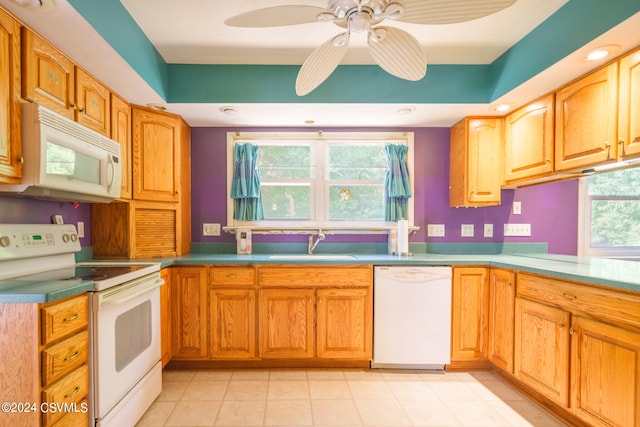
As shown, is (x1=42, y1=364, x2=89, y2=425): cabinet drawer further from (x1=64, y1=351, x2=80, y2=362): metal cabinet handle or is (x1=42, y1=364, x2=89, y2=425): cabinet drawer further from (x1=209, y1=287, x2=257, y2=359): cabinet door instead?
(x1=209, y1=287, x2=257, y2=359): cabinet door

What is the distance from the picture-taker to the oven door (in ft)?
4.86

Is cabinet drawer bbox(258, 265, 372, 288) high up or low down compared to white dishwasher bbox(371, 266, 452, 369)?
up

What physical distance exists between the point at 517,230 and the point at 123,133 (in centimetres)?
352

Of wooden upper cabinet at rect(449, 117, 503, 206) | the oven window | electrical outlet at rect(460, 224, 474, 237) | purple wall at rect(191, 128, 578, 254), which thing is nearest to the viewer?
the oven window

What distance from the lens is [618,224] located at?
2.78 metres

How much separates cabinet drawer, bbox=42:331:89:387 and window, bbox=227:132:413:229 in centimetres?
178

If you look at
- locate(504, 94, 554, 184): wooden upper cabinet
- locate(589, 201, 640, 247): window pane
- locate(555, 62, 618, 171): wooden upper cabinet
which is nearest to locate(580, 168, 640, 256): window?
locate(589, 201, 640, 247): window pane

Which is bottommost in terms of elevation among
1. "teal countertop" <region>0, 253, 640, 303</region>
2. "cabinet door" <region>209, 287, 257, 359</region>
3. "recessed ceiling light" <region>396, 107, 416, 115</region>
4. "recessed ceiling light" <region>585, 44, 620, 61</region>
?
"cabinet door" <region>209, 287, 257, 359</region>

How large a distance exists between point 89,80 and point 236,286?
1.70m

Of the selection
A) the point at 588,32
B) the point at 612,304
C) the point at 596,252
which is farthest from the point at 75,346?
the point at 596,252

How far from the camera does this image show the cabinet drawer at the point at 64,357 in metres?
1.21

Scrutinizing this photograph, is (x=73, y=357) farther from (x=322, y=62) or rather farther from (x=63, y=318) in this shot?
(x=322, y=62)

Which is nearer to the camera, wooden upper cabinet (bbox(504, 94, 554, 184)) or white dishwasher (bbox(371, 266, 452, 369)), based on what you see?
wooden upper cabinet (bbox(504, 94, 554, 184))

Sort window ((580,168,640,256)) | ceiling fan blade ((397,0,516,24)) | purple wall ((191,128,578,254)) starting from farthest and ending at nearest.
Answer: purple wall ((191,128,578,254)), window ((580,168,640,256)), ceiling fan blade ((397,0,516,24))
